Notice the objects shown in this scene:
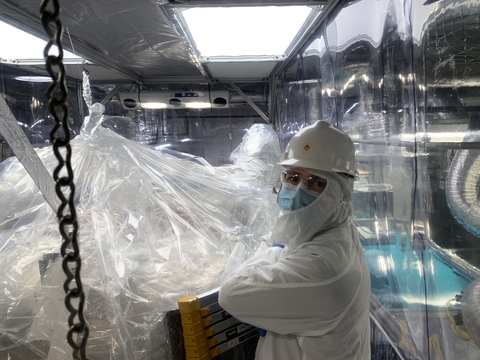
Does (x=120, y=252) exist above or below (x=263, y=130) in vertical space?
below

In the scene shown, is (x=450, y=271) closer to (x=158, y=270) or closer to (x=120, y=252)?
(x=158, y=270)

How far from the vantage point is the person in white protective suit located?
759mm

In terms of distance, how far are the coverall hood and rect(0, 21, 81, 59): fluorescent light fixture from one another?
1512mm

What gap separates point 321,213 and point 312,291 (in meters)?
0.22

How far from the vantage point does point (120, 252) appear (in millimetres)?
1078

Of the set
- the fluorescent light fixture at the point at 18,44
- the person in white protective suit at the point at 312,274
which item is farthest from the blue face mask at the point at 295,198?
the fluorescent light fixture at the point at 18,44

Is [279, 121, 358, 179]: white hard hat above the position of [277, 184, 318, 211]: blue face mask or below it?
above

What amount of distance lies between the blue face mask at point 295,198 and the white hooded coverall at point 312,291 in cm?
2

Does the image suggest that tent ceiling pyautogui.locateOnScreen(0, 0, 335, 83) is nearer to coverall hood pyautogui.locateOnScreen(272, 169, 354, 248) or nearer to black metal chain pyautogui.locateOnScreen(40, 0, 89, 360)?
coverall hood pyautogui.locateOnScreen(272, 169, 354, 248)

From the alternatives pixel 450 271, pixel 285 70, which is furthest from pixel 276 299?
pixel 285 70

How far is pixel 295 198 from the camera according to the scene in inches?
35.4

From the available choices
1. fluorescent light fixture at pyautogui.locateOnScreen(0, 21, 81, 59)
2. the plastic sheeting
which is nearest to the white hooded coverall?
the plastic sheeting

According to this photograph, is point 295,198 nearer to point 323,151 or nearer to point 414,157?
point 323,151

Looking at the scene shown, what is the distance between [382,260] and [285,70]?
1.93 metres
